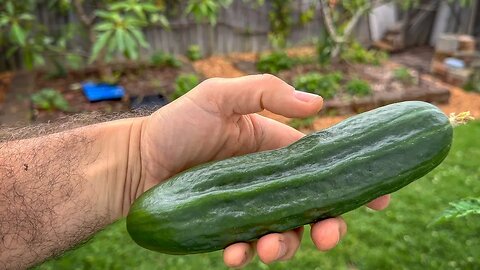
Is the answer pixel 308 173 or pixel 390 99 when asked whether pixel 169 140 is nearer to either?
pixel 308 173

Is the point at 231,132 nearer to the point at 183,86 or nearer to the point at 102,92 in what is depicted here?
the point at 183,86

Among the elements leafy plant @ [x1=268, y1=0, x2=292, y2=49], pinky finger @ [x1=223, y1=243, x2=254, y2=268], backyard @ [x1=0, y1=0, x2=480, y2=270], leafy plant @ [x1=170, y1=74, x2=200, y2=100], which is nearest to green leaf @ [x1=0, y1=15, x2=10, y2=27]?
backyard @ [x1=0, y1=0, x2=480, y2=270]

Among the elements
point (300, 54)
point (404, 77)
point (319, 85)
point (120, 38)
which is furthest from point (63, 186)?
point (300, 54)

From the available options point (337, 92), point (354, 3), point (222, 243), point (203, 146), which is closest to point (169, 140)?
point (203, 146)

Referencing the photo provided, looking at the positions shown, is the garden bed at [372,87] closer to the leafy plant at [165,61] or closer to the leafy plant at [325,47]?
the leafy plant at [325,47]

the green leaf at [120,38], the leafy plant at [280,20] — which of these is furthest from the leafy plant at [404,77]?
the green leaf at [120,38]
